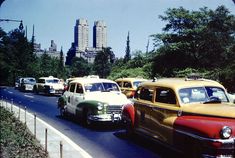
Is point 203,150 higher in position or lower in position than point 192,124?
lower

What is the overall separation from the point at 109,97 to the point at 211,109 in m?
6.55

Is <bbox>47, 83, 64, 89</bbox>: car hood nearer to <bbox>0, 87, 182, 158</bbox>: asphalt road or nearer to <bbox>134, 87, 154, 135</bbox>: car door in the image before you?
<bbox>0, 87, 182, 158</bbox>: asphalt road

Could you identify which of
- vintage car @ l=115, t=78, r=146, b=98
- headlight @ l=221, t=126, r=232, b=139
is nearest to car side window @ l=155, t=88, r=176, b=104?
headlight @ l=221, t=126, r=232, b=139

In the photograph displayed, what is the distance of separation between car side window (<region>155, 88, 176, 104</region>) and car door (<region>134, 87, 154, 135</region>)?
348mm

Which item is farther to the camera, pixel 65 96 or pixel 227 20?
pixel 227 20

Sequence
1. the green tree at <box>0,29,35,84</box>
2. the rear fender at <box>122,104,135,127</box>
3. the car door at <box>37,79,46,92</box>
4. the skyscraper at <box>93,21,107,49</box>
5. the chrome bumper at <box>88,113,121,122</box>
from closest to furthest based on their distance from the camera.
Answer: the rear fender at <box>122,104,135,127</box> < the chrome bumper at <box>88,113,121,122</box> < the skyscraper at <box>93,21,107,49</box> < the car door at <box>37,79,46,92</box> < the green tree at <box>0,29,35,84</box>

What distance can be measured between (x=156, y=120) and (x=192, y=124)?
75.8 inches

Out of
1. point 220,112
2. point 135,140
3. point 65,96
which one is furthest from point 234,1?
point 65,96

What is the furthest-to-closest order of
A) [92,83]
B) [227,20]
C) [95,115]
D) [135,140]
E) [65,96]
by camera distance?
1. [227,20]
2. [65,96]
3. [92,83]
4. [95,115]
5. [135,140]

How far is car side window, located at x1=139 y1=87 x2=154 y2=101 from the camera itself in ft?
34.3

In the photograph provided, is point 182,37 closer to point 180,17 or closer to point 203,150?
point 180,17

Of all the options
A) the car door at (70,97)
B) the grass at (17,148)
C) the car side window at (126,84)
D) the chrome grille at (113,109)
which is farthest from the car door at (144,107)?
the car side window at (126,84)

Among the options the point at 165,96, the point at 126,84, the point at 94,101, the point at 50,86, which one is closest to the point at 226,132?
the point at 165,96

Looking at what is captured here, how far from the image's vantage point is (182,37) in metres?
40.1
